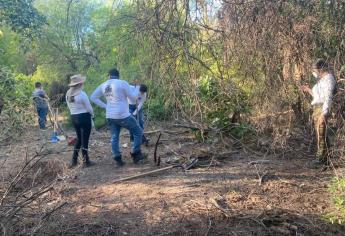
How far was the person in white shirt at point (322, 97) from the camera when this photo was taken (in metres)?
6.53

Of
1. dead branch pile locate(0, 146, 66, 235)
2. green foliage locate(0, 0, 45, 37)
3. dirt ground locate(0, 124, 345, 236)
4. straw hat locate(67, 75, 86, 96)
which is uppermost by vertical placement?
green foliage locate(0, 0, 45, 37)

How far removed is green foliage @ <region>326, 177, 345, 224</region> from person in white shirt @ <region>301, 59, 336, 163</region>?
137cm

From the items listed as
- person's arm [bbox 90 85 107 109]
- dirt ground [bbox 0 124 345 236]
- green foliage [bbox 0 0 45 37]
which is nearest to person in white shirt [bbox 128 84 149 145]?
person's arm [bbox 90 85 107 109]

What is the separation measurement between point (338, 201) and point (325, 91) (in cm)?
196

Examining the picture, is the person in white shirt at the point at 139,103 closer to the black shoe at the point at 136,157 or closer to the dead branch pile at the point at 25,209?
the black shoe at the point at 136,157

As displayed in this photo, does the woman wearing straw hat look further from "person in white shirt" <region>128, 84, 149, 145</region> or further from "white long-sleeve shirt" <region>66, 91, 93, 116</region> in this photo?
"person in white shirt" <region>128, 84, 149, 145</region>

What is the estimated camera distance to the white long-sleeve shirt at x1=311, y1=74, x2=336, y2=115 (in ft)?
21.4

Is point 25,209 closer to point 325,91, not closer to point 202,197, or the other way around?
point 202,197

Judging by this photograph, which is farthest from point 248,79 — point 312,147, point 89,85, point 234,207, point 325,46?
point 89,85

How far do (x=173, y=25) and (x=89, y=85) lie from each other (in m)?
10.0

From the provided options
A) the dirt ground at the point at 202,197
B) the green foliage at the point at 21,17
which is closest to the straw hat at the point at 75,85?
the dirt ground at the point at 202,197

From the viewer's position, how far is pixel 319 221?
16.8ft

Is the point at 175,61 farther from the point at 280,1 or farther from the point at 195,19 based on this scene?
the point at 280,1

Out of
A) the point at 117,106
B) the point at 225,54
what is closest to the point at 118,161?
the point at 117,106
